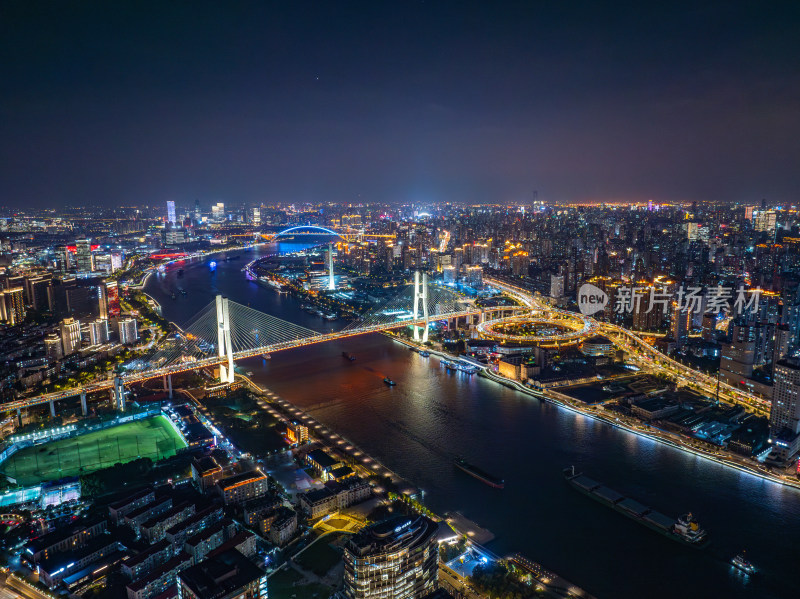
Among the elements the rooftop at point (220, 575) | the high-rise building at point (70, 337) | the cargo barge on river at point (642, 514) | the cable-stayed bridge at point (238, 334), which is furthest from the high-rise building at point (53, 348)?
the cargo barge on river at point (642, 514)

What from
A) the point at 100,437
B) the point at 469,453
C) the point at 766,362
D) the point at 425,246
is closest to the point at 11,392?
the point at 100,437

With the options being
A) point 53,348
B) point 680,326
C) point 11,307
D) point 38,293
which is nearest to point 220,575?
point 53,348

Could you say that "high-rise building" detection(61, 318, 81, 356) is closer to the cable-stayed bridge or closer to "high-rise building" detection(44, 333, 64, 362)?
"high-rise building" detection(44, 333, 64, 362)

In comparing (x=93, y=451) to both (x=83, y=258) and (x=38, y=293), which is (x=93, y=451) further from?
(x=83, y=258)

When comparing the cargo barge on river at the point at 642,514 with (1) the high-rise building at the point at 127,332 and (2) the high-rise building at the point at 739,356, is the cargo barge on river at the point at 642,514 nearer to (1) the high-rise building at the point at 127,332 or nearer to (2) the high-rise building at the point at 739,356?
(2) the high-rise building at the point at 739,356

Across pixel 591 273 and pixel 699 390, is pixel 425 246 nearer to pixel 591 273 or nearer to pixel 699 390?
pixel 591 273
